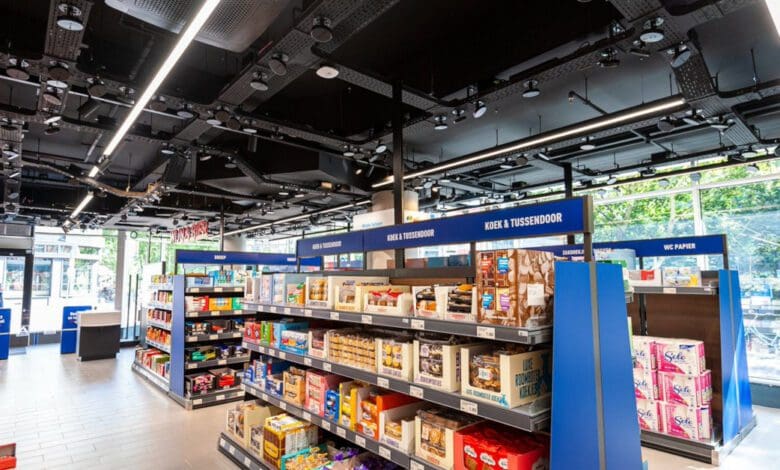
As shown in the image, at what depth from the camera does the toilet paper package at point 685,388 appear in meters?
4.92

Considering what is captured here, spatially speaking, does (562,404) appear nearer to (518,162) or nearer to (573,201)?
(573,201)

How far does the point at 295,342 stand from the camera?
13.5 feet

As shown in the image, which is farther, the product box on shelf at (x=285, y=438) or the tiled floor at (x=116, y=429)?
the tiled floor at (x=116, y=429)

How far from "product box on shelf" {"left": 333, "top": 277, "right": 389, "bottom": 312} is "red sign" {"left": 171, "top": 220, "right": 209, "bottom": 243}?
10561 mm

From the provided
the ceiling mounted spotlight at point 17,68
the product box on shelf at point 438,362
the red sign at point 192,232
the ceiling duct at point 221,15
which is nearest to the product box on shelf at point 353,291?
the product box on shelf at point 438,362

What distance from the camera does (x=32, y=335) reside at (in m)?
14.6

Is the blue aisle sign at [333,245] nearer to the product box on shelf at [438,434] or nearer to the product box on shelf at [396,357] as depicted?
the product box on shelf at [396,357]

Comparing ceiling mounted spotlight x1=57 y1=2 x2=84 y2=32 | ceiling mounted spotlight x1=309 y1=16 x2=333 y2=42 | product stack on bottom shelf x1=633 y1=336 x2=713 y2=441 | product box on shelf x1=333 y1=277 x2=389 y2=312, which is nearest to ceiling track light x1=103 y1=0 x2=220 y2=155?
ceiling mounted spotlight x1=57 y1=2 x2=84 y2=32

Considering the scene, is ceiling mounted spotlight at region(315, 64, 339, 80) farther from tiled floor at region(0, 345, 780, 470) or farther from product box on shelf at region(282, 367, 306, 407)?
tiled floor at region(0, 345, 780, 470)

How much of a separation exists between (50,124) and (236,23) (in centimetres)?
394

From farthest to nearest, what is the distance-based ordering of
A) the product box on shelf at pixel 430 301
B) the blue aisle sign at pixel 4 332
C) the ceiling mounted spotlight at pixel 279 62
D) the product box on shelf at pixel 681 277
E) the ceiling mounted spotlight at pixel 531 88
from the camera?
the blue aisle sign at pixel 4 332 → the product box on shelf at pixel 681 277 → the ceiling mounted spotlight at pixel 531 88 → the ceiling mounted spotlight at pixel 279 62 → the product box on shelf at pixel 430 301

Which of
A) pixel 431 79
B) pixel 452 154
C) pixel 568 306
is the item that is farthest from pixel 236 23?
pixel 452 154

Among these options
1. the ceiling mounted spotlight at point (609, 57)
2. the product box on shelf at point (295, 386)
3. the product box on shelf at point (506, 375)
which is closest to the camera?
the product box on shelf at point (506, 375)

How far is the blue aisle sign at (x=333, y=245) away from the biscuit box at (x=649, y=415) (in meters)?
3.98
